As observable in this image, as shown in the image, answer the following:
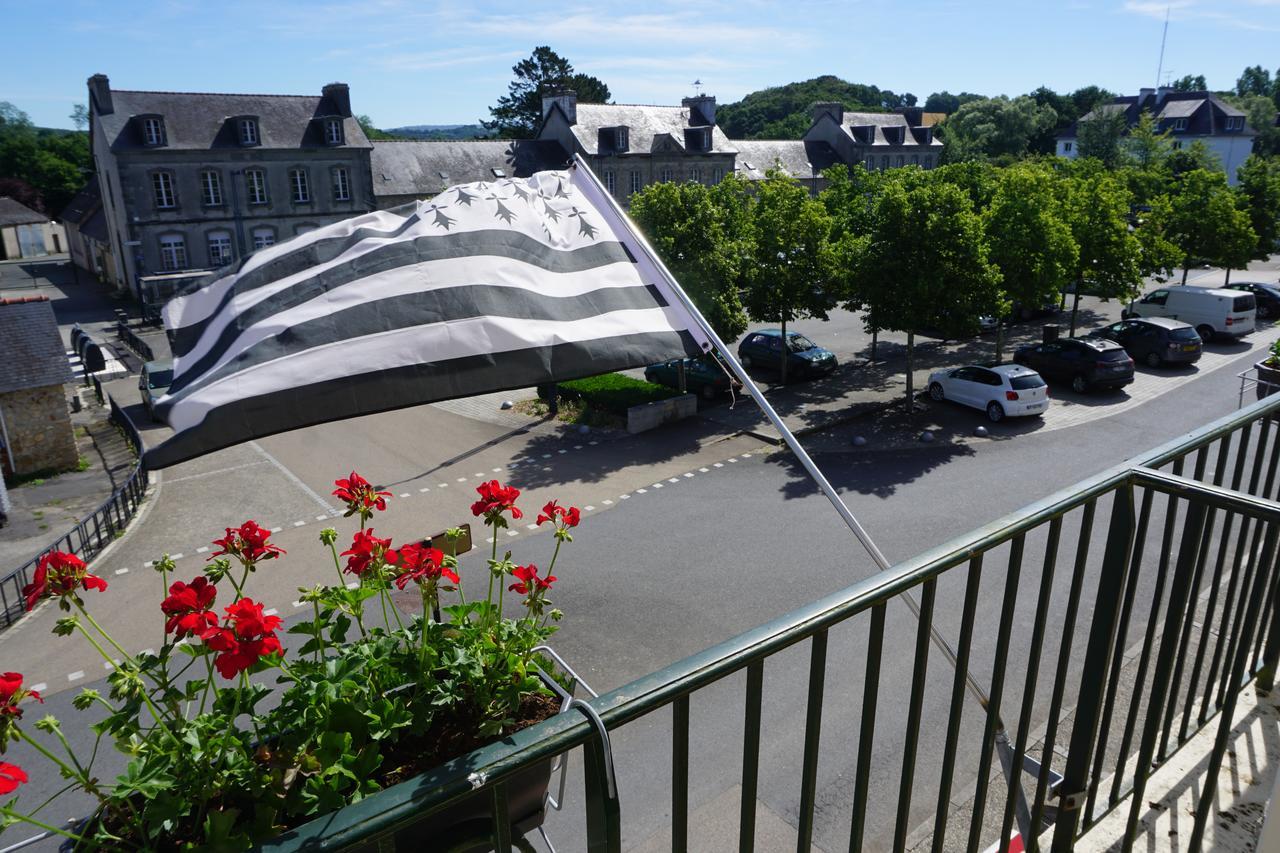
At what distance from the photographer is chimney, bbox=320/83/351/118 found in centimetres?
4556

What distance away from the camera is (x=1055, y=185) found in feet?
98.0

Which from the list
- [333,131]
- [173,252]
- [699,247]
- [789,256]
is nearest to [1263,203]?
[789,256]

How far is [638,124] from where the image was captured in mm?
53688

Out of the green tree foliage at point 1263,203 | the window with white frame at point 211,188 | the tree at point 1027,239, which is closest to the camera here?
the tree at point 1027,239

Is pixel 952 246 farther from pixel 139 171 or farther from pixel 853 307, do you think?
pixel 139 171

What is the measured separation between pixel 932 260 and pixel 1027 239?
4701 millimetres

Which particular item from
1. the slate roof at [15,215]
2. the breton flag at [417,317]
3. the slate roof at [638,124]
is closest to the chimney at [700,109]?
the slate roof at [638,124]

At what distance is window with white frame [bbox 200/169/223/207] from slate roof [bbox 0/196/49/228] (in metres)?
34.1

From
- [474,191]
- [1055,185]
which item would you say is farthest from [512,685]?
[1055,185]

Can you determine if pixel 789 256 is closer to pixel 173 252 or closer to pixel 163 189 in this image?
pixel 163 189

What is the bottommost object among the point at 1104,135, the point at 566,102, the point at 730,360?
the point at 730,360

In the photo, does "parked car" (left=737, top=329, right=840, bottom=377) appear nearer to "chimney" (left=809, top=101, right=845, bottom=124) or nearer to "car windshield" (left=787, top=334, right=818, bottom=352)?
"car windshield" (left=787, top=334, right=818, bottom=352)

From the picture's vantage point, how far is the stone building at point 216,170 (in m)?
41.5

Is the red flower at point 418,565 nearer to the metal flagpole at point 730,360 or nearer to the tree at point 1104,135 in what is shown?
the metal flagpole at point 730,360
